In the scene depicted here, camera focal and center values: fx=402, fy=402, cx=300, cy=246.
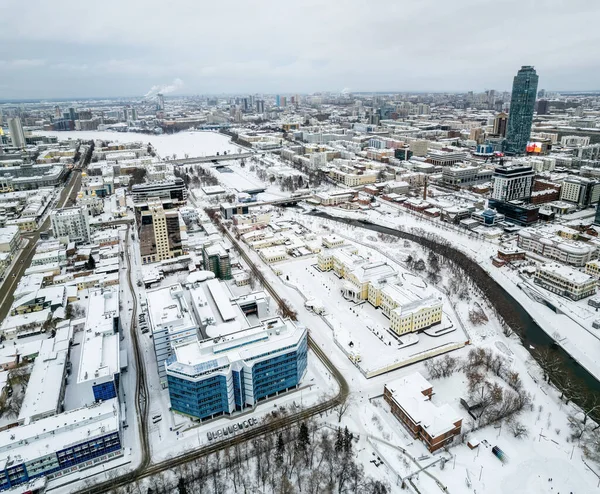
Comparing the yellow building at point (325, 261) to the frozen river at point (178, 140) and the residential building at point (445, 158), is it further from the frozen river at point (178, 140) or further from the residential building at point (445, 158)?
the frozen river at point (178, 140)

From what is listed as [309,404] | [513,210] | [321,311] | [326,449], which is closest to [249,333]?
[309,404]

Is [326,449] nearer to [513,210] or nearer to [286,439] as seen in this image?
[286,439]

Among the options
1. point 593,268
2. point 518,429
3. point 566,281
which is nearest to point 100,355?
point 518,429

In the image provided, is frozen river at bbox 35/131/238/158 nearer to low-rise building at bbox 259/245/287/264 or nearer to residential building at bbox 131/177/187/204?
residential building at bbox 131/177/187/204

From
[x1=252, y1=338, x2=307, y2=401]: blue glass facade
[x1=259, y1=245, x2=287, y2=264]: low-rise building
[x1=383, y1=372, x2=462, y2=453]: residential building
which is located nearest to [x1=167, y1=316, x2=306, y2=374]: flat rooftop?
[x1=252, y1=338, x2=307, y2=401]: blue glass facade

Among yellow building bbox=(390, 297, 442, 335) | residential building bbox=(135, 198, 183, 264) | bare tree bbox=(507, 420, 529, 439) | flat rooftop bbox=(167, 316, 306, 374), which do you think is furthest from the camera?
residential building bbox=(135, 198, 183, 264)

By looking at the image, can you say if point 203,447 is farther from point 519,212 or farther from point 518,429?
point 519,212
